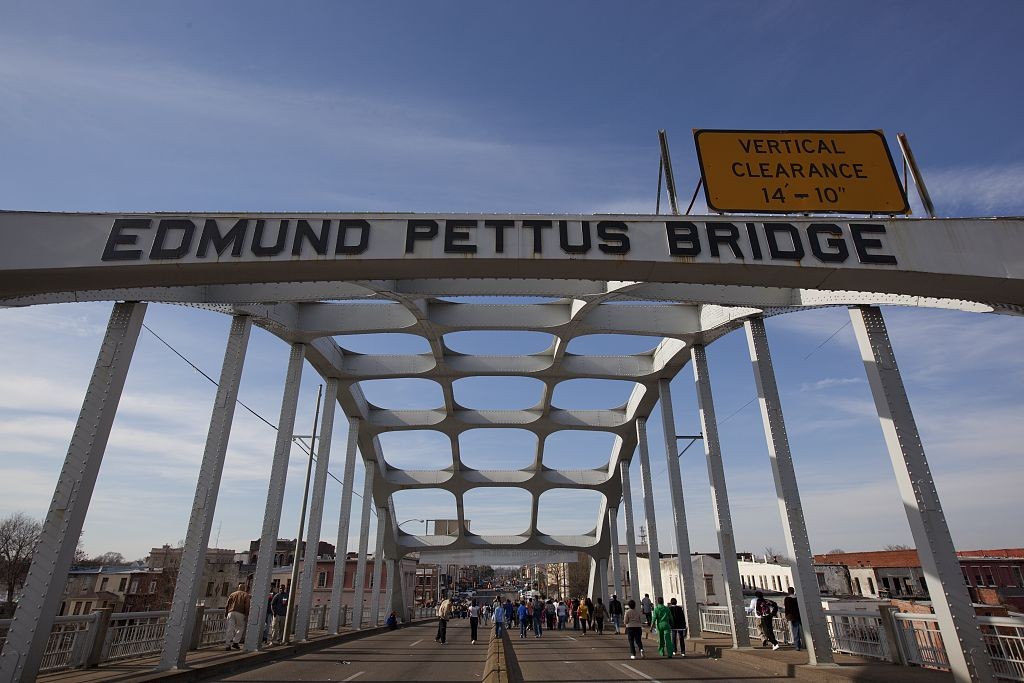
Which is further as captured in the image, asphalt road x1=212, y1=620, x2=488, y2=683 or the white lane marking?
asphalt road x1=212, y1=620, x2=488, y2=683

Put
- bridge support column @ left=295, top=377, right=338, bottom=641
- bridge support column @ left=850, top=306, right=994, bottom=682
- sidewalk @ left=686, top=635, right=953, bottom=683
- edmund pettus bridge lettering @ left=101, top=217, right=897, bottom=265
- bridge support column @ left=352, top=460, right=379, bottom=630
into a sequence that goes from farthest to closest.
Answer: bridge support column @ left=352, top=460, right=379, bottom=630
bridge support column @ left=295, top=377, right=338, bottom=641
edmund pettus bridge lettering @ left=101, top=217, right=897, bottom=265
sidewalk @ left=686, top=635, right=953, bottom=683
bridge support column @ left=850, top=306, right=994, bottom=682

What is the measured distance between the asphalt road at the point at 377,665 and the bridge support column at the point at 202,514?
111 cm

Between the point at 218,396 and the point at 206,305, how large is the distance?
2.12 meters

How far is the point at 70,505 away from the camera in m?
9.18

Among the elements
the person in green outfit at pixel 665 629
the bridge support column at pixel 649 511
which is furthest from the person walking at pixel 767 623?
the bridge support column at pixel 649 511

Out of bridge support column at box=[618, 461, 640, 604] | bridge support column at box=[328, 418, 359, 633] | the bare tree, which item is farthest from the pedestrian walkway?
the bare tree

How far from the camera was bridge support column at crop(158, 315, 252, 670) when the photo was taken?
35.2ft

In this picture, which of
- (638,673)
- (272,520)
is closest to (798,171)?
(638,673)

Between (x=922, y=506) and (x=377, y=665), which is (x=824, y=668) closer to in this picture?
(x=922, y=506)

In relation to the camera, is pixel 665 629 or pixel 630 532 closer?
pixel 665 629

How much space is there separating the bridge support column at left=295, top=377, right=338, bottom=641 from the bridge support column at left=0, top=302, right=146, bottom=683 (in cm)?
1047

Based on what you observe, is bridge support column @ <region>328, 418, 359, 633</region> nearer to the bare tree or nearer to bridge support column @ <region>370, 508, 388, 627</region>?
bridge support column @ <region>370, 508, 388, 627</region>

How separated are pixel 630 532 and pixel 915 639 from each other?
2219cm

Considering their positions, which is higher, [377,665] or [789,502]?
[789,502]
